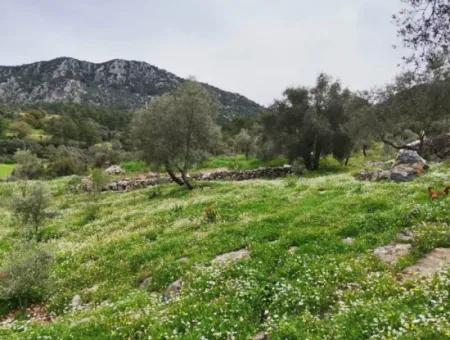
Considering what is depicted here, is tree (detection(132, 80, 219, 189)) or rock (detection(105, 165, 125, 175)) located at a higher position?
tree (detection(132, 80, 219, 189))

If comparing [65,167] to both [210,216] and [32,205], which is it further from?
[210,216]

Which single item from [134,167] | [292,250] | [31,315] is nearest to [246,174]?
[134,167]

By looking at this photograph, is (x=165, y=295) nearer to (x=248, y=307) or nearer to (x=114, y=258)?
(x=248, y=307)

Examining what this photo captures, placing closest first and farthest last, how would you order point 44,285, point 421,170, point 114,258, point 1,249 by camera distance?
point 44,285 < point 114,258 < point 1,249 < point 421,170

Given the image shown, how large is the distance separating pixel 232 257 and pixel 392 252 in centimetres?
544

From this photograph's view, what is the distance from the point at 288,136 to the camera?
185 feet

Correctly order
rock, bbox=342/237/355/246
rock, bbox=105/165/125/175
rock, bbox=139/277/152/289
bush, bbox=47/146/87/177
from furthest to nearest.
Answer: bush, bbox=47/146/87/177 < rock, bbox=105/165/125/175 < rock, bbox=342/237/355/246 < rock, bbox=139/277/152/289

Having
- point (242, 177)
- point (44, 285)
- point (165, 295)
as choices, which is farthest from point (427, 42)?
point (242, 177)

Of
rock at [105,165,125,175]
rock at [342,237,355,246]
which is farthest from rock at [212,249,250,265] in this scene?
rock at [105,165,125,175]

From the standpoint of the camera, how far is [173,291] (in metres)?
14.1

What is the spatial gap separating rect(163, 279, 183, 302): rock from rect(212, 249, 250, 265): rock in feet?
5.05

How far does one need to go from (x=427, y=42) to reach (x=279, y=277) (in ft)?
37.3

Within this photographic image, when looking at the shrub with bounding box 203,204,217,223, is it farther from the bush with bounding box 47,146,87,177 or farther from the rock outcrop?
the bush with bounding box 47,146,87,177

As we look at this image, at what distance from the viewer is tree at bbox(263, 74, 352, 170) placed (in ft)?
183
